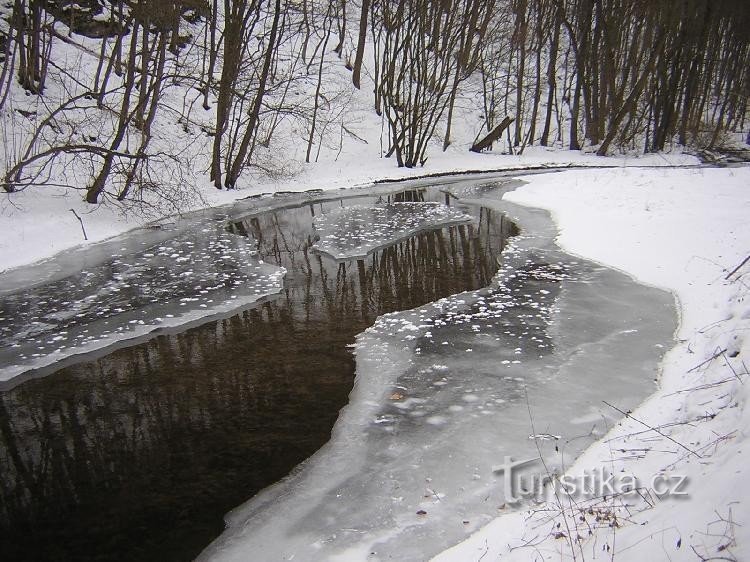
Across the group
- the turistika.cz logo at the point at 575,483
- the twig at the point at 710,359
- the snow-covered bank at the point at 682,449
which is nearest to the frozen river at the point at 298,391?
the turistika.cz logo at the point at 575,483

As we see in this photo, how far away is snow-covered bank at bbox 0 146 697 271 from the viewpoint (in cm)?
1378

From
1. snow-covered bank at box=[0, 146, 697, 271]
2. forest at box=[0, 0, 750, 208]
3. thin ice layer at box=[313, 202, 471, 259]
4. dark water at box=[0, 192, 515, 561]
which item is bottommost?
dark water at box=[0, 192, 515, 561]

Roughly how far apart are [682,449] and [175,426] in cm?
472

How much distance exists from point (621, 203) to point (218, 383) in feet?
40.4

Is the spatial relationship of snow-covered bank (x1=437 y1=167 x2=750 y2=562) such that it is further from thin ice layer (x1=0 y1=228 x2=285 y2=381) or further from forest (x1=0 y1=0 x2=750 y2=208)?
forest (x1=0 y1=0 x2=750 y2=208)

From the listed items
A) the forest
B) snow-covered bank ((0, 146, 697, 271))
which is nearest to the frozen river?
snow-covered bank ((0, 146, 697, 271))

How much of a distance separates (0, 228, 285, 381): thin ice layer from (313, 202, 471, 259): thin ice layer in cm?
192

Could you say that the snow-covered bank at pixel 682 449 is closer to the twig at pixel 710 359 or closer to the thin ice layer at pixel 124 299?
the twig at pixel 710 359

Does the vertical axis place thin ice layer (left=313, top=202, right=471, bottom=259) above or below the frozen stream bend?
above

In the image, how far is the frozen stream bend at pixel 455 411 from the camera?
14.8 ft

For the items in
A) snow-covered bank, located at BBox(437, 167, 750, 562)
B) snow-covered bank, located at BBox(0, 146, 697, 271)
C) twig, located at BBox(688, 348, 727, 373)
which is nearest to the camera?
snow-covered bank, located at BBox(437, 167, 750, 562)

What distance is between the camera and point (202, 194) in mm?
20688

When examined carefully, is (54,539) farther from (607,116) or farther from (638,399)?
(607,116)

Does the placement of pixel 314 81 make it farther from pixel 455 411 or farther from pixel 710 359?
pixel 710 359
